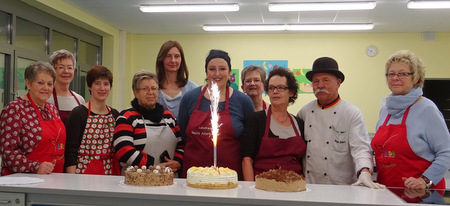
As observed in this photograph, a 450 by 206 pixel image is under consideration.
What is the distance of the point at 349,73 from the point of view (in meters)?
9.23

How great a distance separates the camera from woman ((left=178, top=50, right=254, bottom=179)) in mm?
A: 3102

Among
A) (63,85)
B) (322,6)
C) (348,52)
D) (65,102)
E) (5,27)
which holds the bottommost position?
(65,102)

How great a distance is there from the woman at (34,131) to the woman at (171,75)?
0.89 m

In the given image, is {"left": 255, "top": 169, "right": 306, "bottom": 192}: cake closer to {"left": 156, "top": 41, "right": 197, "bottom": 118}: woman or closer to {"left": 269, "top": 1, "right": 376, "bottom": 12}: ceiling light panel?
{"left": 156, "top": 41, "right": 197, "bottom": 118}: woman

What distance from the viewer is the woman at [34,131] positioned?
9.00ft

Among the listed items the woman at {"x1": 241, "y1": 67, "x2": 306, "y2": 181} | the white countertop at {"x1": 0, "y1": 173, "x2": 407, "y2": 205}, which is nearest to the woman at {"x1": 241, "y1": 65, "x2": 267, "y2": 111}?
the woman at {"x1": 241, "y1": 67, "x2": 306, "y2": 181}

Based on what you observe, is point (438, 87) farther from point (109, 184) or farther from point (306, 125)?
point (109, 184)

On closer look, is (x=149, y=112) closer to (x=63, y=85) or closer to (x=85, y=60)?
(x=63, y=85)

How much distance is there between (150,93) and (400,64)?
169 cm

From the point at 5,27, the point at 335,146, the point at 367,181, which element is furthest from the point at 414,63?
the point at 5,27

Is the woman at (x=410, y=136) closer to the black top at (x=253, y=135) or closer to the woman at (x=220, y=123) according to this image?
the black top at (x=253, y=135)

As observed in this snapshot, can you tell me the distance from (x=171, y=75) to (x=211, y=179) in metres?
1.52

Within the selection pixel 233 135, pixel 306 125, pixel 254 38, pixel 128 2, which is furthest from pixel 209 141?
pixel 254 38

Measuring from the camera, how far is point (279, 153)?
2.85 m
